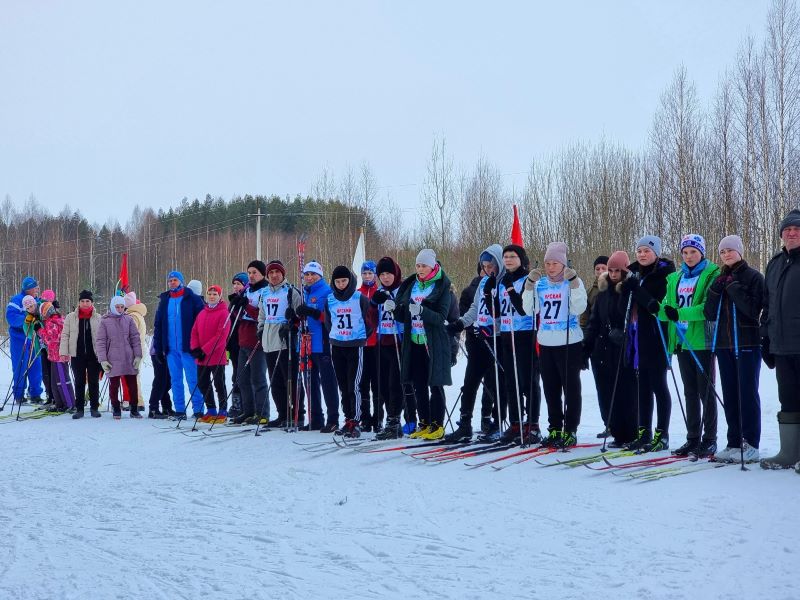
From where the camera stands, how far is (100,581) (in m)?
3.90

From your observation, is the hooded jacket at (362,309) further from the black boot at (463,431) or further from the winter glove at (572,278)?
the winter glove at (572,278)

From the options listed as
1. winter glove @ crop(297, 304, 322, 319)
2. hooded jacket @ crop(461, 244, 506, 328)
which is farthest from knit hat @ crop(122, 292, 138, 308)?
hooded jacket @ crop(461, 244, 506, 328)

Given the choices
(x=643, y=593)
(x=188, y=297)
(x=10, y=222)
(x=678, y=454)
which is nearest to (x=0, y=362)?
(x=188, y=297)

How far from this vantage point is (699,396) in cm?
657

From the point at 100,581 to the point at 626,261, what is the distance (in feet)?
17.0

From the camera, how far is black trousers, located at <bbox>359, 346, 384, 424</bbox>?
8.82 metres

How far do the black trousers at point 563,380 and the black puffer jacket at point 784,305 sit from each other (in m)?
1.64

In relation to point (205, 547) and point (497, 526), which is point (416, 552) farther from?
point (205, 547)

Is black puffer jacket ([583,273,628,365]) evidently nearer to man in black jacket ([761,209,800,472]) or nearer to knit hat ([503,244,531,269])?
knit hat ([503,244,531,269])

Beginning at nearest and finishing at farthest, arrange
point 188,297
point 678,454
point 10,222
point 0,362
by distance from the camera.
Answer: point 678,454 < point 188,297 < point 0,362 < point 10,222

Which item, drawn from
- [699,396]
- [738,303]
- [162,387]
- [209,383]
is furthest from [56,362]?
[738,303]

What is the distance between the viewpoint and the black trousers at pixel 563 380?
7008mm

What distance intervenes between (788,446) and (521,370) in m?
2.43

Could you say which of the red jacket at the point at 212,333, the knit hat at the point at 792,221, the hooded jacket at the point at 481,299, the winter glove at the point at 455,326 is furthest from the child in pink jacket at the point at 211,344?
the knit hat at the point at 792,221
